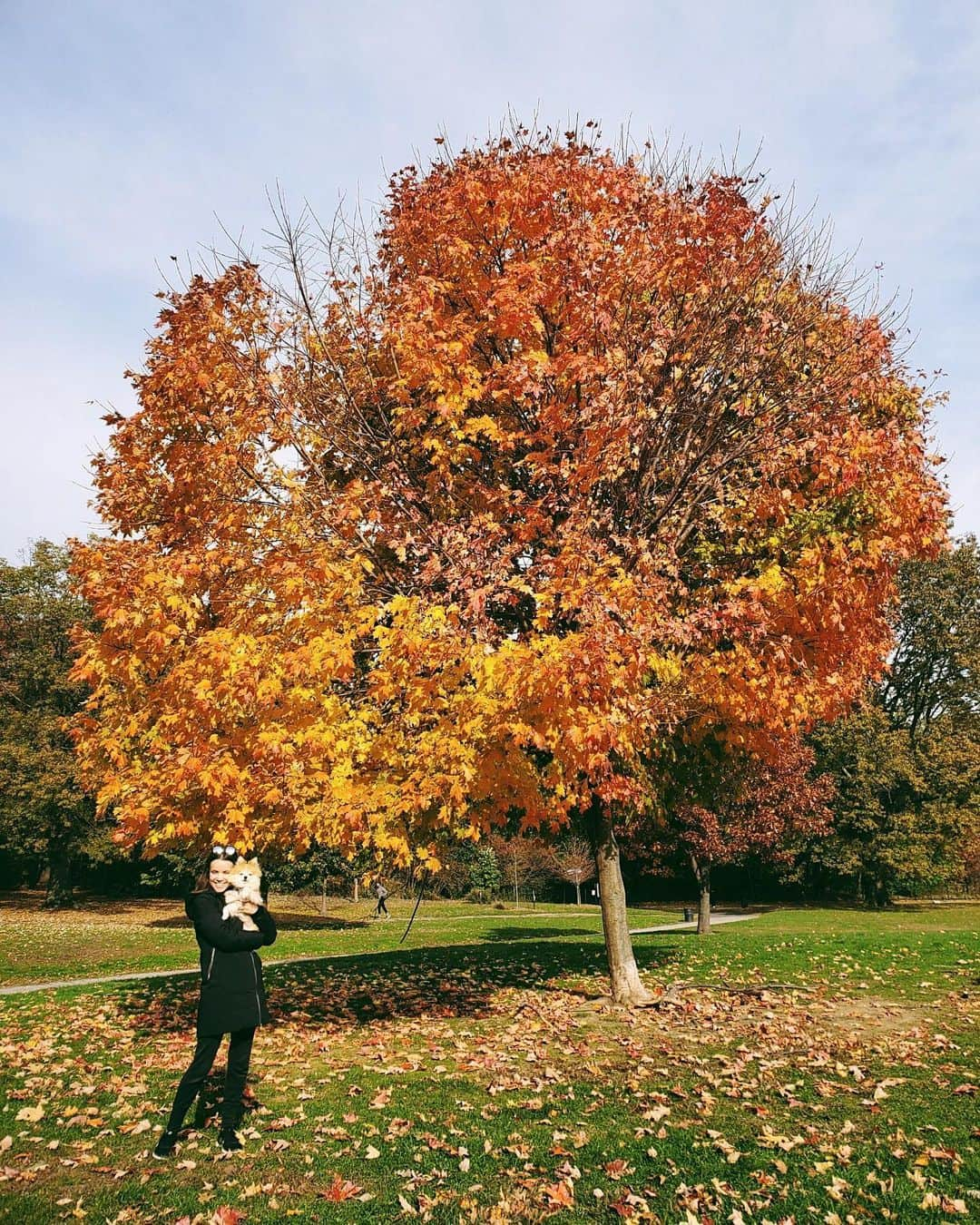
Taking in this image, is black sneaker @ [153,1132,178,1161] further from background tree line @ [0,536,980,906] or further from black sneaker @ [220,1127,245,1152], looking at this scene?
background tree line @ [0,536,980,906]

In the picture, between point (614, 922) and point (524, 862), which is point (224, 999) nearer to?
point (614, 922)

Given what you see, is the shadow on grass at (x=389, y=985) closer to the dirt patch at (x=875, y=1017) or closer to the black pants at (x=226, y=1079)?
the dirt patch at (x=875, y=1017)

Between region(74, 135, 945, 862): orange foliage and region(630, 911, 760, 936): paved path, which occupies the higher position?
region(74, 135, 945, 862): orange foliage

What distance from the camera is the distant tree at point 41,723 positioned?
31.0 meters

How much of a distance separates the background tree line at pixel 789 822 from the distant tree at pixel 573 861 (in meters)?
0.10

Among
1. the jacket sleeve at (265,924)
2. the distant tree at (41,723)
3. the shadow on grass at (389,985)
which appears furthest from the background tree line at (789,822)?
the jacket sleeve at (265,924)

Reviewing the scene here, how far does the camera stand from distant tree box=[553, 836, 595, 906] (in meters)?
39.8

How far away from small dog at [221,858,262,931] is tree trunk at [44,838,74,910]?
31877mm

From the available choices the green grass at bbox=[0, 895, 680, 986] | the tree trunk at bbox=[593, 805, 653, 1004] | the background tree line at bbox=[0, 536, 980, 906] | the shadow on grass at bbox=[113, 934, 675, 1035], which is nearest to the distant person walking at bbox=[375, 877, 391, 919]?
the green grass at bbox=[0, 895, 680, 986]

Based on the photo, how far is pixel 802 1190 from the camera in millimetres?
4703

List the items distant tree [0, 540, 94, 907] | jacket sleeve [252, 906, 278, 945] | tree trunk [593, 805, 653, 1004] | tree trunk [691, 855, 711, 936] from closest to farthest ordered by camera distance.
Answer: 1. jacket sleeve [252, 906, 278, 945]
2. tree trunk [593, 805, 653, 1004]
3. tree trunk [691, 855, 711, 936]
4. distant tree [0, 540, 94, 907]

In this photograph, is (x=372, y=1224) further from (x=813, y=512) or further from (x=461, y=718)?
(x=813, y=512)

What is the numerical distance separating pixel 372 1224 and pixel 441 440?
7.26m

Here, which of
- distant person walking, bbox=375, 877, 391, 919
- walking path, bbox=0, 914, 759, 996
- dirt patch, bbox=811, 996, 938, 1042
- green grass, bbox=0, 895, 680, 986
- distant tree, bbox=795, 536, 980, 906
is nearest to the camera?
dirt patch, bbox=811, 996, 938, 1042
